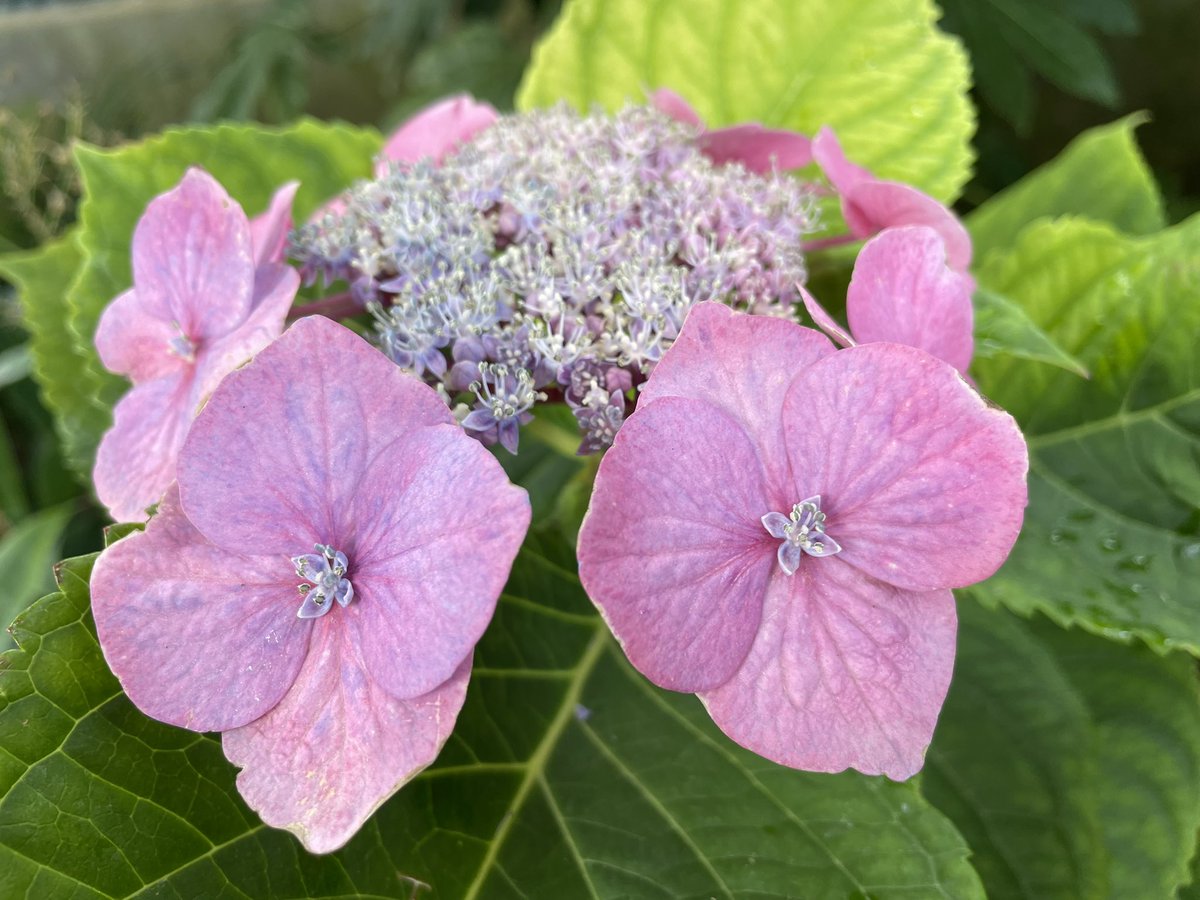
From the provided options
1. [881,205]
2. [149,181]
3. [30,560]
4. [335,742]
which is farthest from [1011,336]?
[30,560]

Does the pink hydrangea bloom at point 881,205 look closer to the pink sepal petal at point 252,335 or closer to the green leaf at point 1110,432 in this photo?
the green leaf at point 1110,432

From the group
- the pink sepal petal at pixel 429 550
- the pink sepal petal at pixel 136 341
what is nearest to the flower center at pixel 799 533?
the pink sepal petal at pixel 429 550

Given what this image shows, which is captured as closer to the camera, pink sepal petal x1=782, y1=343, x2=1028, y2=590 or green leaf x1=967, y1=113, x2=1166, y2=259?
pink sepal petal x1=782, y1=343, x2=1028, y2=590

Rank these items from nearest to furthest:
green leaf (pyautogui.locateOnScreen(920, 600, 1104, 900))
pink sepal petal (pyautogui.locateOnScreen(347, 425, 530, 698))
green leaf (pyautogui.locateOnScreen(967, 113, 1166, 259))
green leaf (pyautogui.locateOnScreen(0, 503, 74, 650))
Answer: pink sepal petal (pyautogui.locateOnScreen(347, 425, 530, 698)) → green leaf (pyautogui.locateOnScreen(920, 600, 1104, 900)) → green leaf (pyautogui.locateOnScreen(967, 113, 1166, 259)) → green leaf (pyautogui.locateOnScreen(0, 503, 74, 650))

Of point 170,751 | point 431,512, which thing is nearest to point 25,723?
point 170,751

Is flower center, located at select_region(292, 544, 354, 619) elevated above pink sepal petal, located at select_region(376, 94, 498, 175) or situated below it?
below

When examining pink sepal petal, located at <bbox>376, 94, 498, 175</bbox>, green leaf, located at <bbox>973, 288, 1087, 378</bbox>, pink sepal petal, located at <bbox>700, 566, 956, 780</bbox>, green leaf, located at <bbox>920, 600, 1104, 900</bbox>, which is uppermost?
pink sepal petal, located at <bbox>376, 94, 498, 175</bbox>

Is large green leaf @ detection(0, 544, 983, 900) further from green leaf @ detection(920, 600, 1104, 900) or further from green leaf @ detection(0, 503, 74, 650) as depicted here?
green leaf @ detection(0, 503, 74, 650)

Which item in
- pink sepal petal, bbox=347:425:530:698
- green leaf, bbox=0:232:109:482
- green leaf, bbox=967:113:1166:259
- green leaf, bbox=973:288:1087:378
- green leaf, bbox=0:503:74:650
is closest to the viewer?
pink sepal petal, bbox=347:425:530:698

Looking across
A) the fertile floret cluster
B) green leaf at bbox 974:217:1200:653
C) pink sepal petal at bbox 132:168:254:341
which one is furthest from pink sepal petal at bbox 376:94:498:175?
green leaf at bbox 974:217:1200:653
